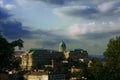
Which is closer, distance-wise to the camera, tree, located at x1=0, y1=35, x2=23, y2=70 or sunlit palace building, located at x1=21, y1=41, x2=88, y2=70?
tree, located at x1=0, y1=35, x2=23, y2=70

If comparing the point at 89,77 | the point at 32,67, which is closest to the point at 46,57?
the point at 32,67

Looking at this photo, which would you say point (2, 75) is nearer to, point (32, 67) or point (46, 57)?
point (32, 67)

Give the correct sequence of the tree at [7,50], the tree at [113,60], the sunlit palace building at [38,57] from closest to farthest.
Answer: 1. the tree at [7,50]
2. the tree at [113,60]
3. the sunlit palace building at [38,57]

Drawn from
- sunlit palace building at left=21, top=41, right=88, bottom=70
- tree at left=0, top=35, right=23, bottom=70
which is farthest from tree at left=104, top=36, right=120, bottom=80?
sunlit palace building at left=21, top=41, right=88, bottom=70

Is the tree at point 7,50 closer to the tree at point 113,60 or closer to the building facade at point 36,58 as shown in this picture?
the tree at point 113,60

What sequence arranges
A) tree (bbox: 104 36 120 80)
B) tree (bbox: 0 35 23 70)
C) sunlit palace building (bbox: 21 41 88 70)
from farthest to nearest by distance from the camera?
sunlit palace building (bbox: 21 41 88 70)
tree (bbox: 104 36 120 80)
tree (bbox: 0 35 23 70)

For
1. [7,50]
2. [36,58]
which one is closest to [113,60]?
[7,50]

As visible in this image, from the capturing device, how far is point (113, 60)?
56.6 m

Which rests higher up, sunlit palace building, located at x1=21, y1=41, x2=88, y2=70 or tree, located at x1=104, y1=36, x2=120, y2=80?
sunlit palace building, located at x1=21, y1=41, x2=88, y2=70

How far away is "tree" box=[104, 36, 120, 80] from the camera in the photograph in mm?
55775

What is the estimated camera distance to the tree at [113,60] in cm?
5578

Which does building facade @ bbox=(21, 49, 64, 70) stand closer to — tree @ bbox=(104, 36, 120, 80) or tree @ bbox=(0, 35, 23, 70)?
tree @ bbox=(104, 36, 120, 80)

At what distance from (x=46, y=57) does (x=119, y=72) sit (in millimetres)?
136003

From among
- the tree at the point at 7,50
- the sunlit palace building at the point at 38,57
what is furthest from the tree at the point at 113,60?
the sunlit palace building at the point at 38,57
